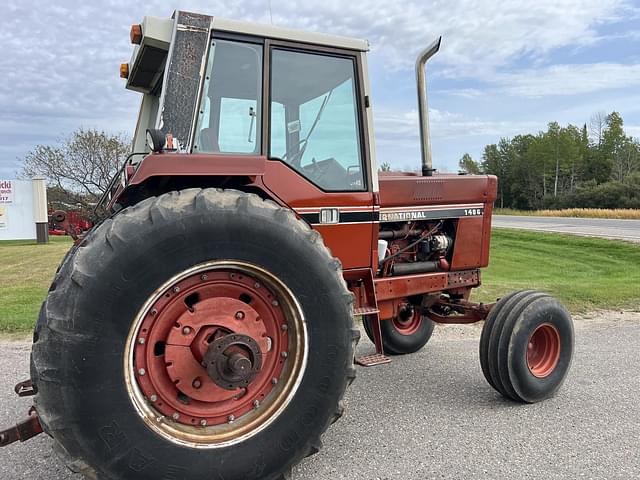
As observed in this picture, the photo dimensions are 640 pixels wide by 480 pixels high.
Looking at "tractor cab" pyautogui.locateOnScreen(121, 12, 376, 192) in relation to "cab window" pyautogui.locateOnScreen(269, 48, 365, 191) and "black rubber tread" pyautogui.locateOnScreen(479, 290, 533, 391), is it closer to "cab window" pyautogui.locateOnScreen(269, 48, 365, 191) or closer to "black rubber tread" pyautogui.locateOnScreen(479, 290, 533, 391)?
"cab window" pyautogui.locateOnScreen(269, 48, 365, 191)

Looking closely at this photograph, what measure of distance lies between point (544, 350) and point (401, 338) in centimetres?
135

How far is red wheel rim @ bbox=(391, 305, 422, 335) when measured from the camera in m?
4.88

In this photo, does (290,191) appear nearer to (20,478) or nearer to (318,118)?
(318,118)

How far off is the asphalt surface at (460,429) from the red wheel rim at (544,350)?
0.78ft

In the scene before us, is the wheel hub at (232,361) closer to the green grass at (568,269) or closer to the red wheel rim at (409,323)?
the red wheel rim at (409,323)

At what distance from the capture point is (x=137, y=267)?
222 centimetres

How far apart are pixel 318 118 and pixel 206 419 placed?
1973 millimetres

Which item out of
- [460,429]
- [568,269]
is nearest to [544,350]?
[460,429]

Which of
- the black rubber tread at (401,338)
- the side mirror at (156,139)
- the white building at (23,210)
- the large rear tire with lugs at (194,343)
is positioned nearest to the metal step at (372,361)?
the large rear tire with lugs at (194,343)

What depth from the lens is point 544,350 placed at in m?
3.88

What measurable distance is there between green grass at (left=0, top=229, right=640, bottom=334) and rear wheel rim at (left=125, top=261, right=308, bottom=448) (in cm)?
405

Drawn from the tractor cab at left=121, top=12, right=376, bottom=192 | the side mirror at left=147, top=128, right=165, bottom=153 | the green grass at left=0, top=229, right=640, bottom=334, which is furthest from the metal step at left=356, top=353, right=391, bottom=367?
the green grass at left=0, top=229, right=640, bottom=334

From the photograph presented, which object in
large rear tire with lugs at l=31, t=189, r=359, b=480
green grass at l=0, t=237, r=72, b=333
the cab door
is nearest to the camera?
large rear tire with lugs at l=31, t=189, r=359, b=480

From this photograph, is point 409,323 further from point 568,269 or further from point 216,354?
point 568,269
